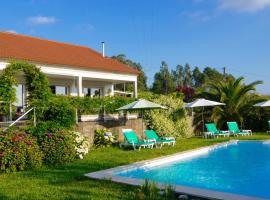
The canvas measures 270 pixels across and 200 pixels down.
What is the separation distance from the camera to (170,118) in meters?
24.5

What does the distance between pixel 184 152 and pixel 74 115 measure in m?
5.15

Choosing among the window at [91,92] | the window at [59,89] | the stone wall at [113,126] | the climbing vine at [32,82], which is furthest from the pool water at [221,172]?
the window at [91,92]

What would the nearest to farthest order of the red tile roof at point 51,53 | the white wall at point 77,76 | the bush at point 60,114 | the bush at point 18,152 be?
the bush at point 18,152 < the bush at point 60,114 < the red tile roof at point 51,53 < the white wall at point 77,76

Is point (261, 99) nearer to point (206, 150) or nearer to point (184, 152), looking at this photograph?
point (206, 150)

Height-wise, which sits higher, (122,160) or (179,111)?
(179,111)

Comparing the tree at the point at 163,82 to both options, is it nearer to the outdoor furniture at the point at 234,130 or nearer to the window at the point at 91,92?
the window at the point at 91,92

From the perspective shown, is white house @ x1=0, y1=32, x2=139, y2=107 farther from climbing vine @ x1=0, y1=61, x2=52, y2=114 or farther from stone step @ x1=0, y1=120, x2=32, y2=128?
stone step @ x1=0, y1=120, x2=32, y2=128

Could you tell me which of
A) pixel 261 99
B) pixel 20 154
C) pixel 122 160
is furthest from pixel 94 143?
pixel 261 99

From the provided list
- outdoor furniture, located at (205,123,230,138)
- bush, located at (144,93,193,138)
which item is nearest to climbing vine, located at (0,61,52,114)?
bush, located at (144,93,193,138)

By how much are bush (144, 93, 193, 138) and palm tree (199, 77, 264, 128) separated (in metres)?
3.29

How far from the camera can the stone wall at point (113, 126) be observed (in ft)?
61.6

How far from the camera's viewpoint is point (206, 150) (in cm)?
1931

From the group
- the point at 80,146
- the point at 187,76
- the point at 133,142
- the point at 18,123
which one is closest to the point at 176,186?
the point at 80,146

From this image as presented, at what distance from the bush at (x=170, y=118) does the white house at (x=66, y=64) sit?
3586 mm
